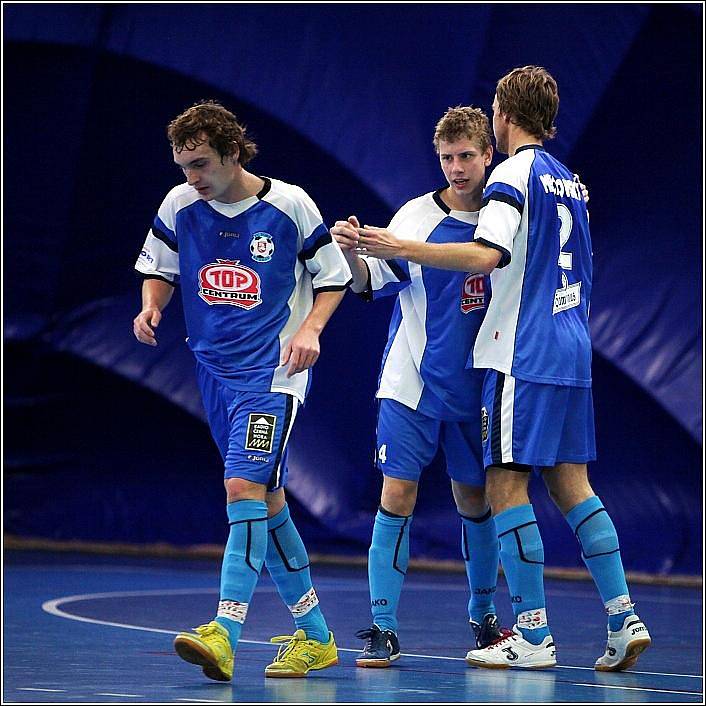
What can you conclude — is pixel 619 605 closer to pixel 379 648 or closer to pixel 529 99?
pixel 379 648

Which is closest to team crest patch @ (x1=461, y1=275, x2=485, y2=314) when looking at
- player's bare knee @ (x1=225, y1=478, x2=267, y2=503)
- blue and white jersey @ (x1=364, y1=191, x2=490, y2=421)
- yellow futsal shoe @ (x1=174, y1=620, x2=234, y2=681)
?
blue and white jersey @ (x1=364, y1=191, x2=490, y2=421)

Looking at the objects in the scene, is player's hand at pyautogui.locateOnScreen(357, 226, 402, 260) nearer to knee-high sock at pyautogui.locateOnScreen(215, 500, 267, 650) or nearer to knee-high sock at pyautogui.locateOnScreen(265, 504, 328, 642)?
knee-high sock at pyautogui.locateOnScreen(215, 500, 267, 650)

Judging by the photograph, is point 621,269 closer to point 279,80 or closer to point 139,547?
point 279,80

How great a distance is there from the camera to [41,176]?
11.3 meters

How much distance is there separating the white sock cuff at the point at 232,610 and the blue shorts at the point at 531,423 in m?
0.96

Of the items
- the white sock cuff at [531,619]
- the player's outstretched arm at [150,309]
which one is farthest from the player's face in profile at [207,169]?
the white sock cuff at [531,619]

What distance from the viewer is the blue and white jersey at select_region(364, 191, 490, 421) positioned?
15.9ft

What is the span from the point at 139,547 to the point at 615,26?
18.6 ft

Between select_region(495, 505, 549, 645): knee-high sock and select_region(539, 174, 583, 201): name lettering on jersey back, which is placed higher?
select_region(539, 174, 583, 201): name lettering on jersey back

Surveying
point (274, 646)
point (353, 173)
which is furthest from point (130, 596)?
point (353, 173)

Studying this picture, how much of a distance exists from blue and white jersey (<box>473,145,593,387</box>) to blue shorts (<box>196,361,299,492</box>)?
67cm

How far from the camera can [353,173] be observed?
10.3m

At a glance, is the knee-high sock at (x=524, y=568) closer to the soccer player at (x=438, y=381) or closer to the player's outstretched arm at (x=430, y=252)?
the soccer player at (x=438, y=381)

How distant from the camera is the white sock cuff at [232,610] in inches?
160
